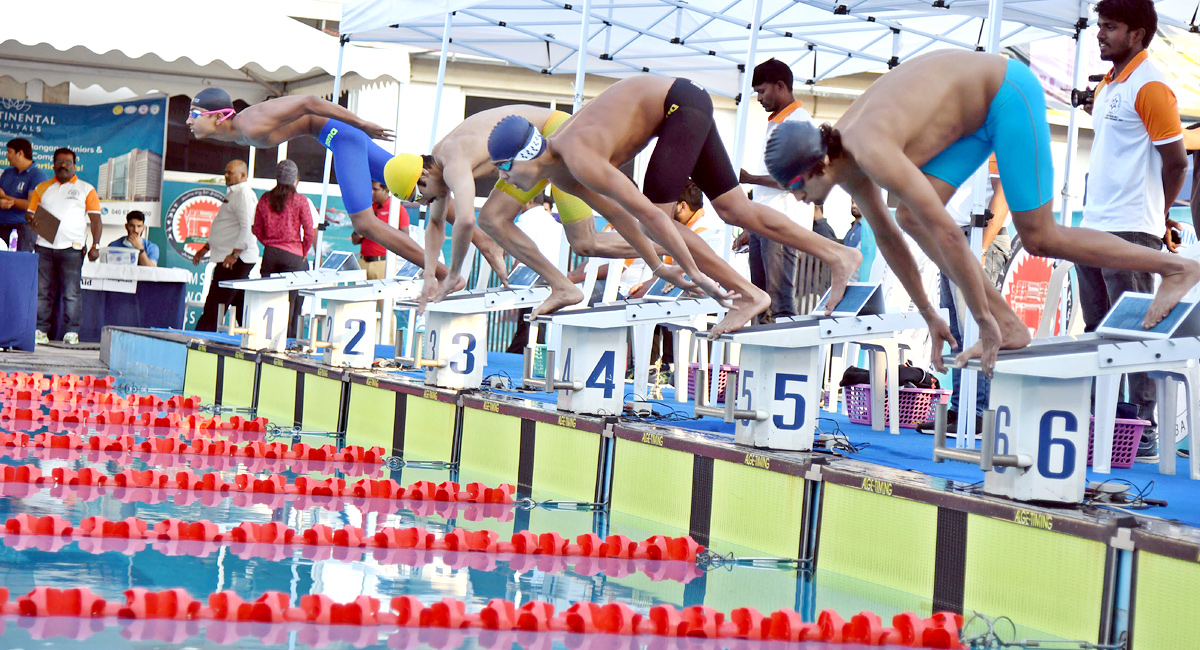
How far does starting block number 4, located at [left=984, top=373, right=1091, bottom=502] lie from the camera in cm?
328

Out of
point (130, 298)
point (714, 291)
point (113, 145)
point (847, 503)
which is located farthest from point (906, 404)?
point (113, 145)

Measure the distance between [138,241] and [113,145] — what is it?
172cm

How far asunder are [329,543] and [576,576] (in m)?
0.84

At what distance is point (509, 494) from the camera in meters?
5.18

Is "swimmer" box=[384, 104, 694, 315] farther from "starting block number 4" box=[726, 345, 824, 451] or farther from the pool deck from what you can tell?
"starting block number 4" box=[726, 345, 824, 451]

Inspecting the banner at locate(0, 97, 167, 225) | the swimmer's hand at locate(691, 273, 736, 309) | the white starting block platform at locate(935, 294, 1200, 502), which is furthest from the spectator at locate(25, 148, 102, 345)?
the white starting block platform at locate(935, 294, 1200, 502)

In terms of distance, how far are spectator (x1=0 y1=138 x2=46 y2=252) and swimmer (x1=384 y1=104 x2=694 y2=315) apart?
6336mm

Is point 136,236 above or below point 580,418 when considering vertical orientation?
above

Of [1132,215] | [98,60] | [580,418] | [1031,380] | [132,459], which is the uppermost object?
[98,60]

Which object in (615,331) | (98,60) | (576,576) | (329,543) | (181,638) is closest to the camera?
(181,638)

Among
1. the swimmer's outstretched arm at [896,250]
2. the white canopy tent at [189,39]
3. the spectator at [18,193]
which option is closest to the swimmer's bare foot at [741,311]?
the swimmer's outstretched arm at [896,250]

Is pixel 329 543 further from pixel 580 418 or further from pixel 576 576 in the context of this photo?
pixel 580 418

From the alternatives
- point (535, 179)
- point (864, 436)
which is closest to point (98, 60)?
point (535, 179)

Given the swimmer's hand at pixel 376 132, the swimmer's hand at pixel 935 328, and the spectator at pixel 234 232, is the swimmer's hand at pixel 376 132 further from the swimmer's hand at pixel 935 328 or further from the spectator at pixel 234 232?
the swimmer's hand at pixel 935 328
